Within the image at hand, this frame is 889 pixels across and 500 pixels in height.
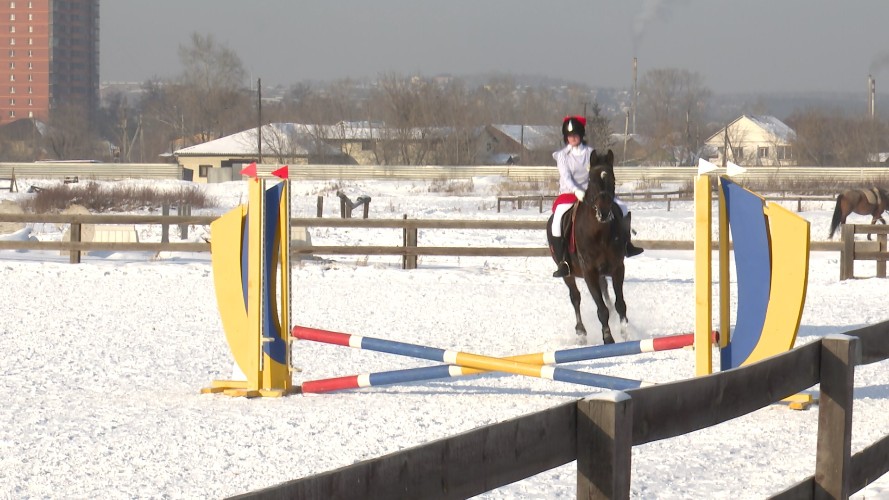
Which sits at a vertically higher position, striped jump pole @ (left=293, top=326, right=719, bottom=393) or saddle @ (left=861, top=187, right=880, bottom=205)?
saddle @ (left=861, top=187, right=880, bottom=205)

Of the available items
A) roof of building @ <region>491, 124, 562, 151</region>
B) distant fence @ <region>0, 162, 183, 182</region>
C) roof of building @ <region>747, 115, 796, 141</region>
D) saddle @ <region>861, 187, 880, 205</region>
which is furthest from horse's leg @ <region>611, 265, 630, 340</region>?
roof of building @ <region>747, 115, 796, 141</region>

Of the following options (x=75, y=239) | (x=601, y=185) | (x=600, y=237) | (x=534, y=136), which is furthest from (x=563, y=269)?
(x=534, y=136)

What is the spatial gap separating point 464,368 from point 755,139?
11195 centimetres

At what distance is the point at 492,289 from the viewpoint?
16922mm

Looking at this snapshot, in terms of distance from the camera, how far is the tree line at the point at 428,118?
291 ft

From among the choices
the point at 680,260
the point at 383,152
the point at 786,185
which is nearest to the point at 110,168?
the point at 383,152

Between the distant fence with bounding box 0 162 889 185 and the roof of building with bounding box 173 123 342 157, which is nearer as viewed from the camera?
the distant fence with bounding box 0 162 889 185

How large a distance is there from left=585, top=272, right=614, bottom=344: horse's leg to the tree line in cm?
5520

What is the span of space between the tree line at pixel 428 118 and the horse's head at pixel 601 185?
55549 millimetres

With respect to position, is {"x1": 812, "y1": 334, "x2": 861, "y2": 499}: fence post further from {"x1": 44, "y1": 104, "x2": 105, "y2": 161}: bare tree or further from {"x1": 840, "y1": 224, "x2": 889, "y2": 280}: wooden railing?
{"x1": 44, "y1": 104, "x2": 105, "y2": 161}: bare tree

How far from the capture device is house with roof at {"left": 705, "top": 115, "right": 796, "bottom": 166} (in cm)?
10425

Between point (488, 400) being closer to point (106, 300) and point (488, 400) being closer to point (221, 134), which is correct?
point (106, 300)

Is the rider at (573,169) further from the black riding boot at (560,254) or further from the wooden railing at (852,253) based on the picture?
the wooden railing at (852,253)

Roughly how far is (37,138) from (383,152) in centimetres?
5292
